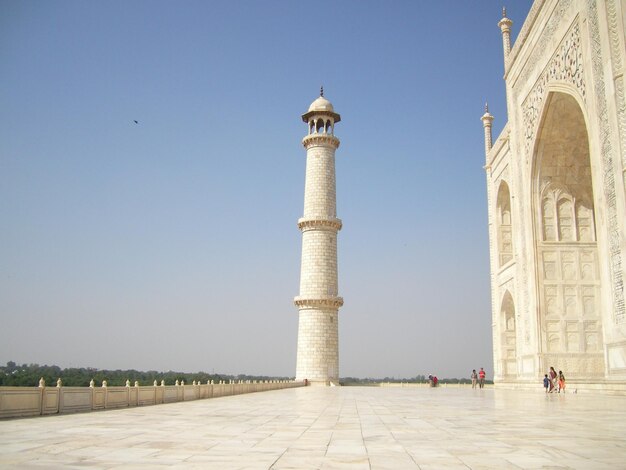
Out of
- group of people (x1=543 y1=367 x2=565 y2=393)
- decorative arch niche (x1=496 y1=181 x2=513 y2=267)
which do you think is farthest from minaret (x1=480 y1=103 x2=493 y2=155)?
group of people (x1=543 y1=367 x2=565 y2=393)

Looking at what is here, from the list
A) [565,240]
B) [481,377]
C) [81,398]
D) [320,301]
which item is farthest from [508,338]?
[81,398]

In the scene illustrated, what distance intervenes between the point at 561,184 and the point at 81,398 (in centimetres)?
1727

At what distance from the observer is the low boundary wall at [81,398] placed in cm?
937

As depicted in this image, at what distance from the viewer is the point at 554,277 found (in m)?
20.8

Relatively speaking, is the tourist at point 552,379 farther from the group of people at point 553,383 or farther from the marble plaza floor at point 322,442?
the marble plaza floor at point 322,442

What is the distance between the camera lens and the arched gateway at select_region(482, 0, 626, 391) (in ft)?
51.1

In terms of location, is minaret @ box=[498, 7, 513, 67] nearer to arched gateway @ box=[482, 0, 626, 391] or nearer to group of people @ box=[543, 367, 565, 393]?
arched gateway @ box=[482, 0, 626, 391]

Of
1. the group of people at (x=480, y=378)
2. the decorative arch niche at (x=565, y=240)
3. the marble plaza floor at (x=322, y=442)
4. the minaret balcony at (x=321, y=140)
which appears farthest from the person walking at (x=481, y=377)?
the marble plaza floor at (x=322, y=442)

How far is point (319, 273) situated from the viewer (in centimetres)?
3453

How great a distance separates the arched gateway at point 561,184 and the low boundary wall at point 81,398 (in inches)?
428

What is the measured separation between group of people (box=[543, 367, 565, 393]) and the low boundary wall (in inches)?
404

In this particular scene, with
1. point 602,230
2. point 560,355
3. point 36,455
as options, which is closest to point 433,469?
point 36,455

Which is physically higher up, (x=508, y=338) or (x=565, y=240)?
(x=565, y=240)

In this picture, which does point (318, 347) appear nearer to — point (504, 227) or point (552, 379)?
point (504, 227)
